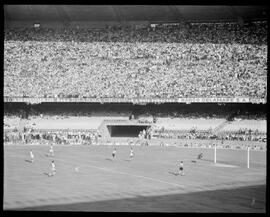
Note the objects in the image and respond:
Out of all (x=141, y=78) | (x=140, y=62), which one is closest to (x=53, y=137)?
(x=141, y=78)

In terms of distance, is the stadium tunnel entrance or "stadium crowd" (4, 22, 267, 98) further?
the stadium tunnel entrance

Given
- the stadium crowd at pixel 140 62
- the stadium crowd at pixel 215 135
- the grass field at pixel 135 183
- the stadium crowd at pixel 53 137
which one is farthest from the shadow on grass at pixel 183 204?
the stadium crowd at pixel 140 62

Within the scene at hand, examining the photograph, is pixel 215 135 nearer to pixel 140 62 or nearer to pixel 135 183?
pixel 140 62

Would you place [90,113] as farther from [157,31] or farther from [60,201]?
[60,201]

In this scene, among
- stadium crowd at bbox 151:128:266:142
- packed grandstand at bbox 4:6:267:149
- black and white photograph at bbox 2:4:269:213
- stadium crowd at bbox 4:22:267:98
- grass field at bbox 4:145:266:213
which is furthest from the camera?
stadium crowd at bbox 4:22:267:98

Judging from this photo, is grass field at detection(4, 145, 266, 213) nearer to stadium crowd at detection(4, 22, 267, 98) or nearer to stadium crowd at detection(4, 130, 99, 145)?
stadium crowd at detection(4, 130, 99, 145)

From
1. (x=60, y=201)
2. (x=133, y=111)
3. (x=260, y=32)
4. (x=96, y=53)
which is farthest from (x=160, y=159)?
(x=260, y=32)

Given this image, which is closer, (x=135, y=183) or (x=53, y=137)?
(x=135, y=183)

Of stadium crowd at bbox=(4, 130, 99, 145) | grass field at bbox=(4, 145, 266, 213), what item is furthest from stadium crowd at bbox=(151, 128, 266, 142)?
grass field at bbox=(4, 145, 266, 213)

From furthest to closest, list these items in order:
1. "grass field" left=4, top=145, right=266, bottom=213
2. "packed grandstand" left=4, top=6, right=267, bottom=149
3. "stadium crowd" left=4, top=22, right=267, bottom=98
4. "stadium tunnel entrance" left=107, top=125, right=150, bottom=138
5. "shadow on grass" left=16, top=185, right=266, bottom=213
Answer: "stadium tunnel entrance" left=107, top=125, right=150, bottom=138 < "stadium crowd" left=4, top=22, right=267, bottom=98 < "packed grandstand" left=4, top=6, right=267, bottom=149 < "grass field" left=4, top=145, right=266, bottom=213 < "shadow on grass" left=16, top=185, right=266, bottom=213
